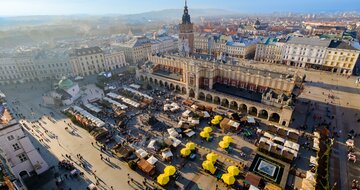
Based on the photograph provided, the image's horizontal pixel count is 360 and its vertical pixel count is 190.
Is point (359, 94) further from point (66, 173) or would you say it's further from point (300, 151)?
point (66, 173)

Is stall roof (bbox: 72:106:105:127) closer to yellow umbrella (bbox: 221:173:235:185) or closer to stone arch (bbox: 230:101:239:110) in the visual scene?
yellow umbrella (bbox: 221:173:235:185)

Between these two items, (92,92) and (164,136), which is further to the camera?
(92,92)

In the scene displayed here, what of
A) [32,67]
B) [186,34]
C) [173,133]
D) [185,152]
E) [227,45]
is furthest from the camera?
[227,45]

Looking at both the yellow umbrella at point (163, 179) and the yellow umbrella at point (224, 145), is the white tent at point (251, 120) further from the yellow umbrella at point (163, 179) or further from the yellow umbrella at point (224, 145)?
the yellow umbrella at point (163, 179)

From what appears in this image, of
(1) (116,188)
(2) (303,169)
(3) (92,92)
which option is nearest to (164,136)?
(1) (116,188)

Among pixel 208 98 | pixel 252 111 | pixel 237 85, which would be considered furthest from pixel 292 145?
pixel 208 98

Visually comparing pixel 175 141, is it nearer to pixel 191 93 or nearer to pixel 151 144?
pixel 151 144

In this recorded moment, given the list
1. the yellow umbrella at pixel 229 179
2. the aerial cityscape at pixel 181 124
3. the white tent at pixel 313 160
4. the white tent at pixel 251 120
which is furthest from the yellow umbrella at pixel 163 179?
the white tent at pixel 313 160
